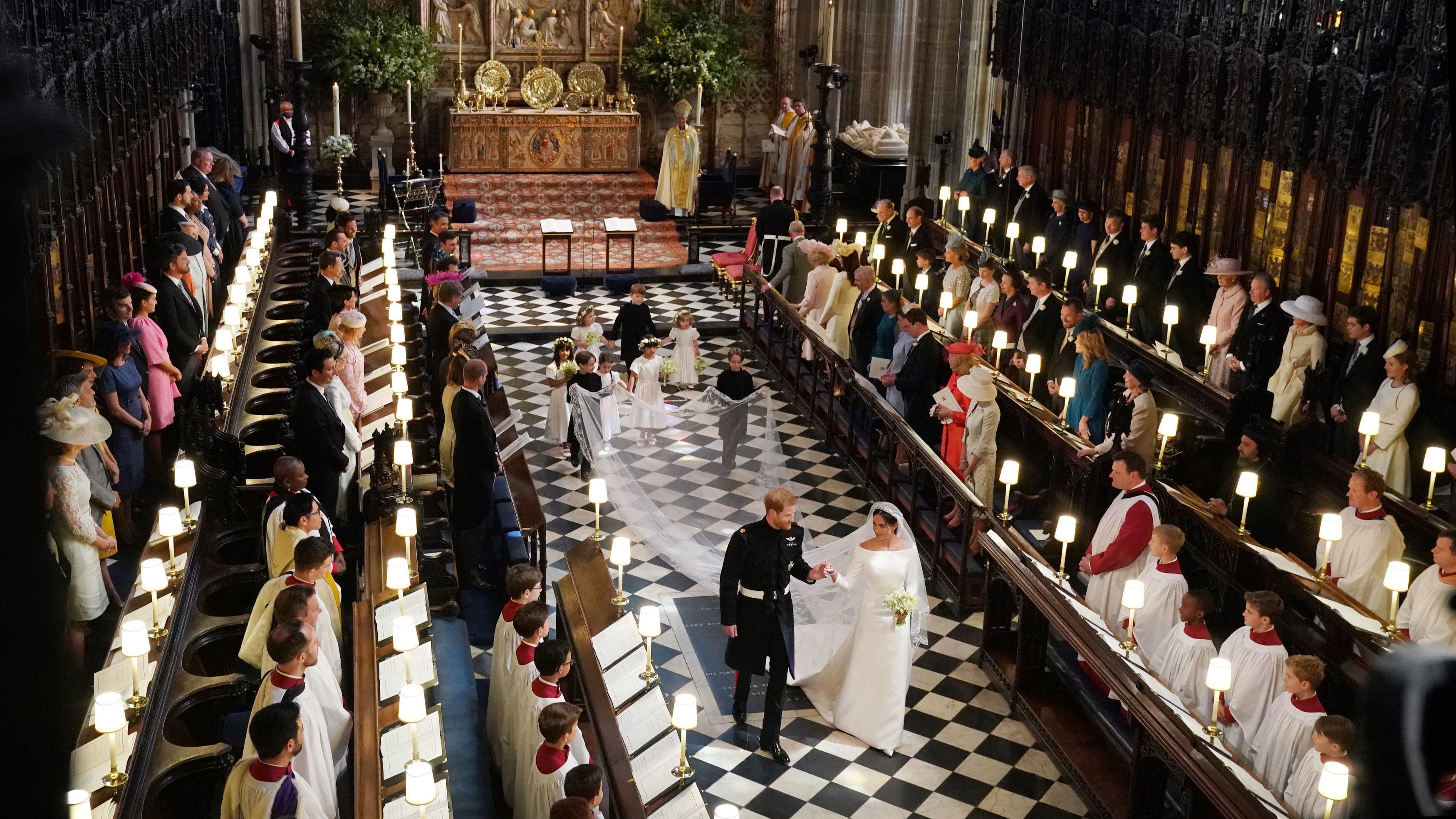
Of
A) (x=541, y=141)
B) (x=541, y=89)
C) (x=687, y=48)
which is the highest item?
(x=687, y=48)

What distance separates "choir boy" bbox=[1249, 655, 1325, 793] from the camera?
281 inches

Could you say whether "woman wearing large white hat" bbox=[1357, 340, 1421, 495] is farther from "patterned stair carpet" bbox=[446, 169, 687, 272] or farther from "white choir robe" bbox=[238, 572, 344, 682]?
"patterned stair carpet" bbox=[446, 169, 687, 272]

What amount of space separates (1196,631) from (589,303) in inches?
496

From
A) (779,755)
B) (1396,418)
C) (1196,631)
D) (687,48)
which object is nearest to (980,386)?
(1396,418)

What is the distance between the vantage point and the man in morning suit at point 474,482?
10.1 metres

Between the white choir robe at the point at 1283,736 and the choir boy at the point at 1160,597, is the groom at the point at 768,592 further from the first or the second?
the white choir robe at the point at 1283,736

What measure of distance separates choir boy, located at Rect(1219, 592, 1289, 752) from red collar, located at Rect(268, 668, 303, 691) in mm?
4888

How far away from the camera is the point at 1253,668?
783 centimetres

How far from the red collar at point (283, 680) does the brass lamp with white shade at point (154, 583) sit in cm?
99

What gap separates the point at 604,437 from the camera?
13633 millimetres

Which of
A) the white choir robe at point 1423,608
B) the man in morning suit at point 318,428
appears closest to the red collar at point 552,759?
the man in morning suit at point 318,428

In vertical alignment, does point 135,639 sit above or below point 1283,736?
above

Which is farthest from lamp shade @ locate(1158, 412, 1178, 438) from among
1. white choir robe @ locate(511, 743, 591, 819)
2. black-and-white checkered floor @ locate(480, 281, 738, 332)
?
black-and-white checkered floor @ locate(480, 281, 738, 332)

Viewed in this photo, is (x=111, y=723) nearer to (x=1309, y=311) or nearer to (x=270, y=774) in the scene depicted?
(x=270, y=774)
